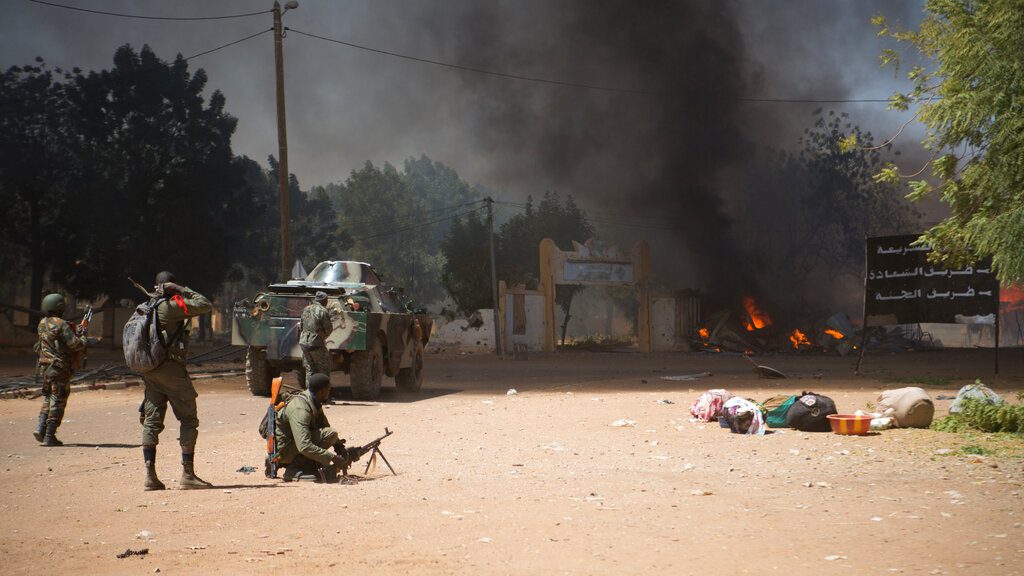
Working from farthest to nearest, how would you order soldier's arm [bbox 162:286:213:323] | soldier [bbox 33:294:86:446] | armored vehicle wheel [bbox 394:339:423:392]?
armored vehicle wheel [bbox 394:339:423:392]
soldier [bbox 33:294:86:446]
soldier's arm [bbox 162:286:213:323]

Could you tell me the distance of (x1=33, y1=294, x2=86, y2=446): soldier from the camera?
32.6ft

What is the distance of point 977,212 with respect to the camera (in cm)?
1070

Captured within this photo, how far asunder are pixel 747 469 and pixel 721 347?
A: 93.1 feet

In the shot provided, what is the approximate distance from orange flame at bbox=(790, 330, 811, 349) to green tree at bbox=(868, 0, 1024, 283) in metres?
24.5

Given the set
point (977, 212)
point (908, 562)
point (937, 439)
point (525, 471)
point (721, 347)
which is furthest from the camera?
point (721, 347)

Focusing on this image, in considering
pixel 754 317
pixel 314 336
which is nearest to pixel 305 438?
pixel 314 336

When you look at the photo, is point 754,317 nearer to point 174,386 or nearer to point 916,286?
point 916,286

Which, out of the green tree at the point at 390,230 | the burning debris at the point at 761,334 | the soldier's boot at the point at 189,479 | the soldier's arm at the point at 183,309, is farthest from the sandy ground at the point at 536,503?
the green tree at the point at 390,230

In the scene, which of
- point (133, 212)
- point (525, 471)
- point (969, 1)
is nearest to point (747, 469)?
point (525, 471)

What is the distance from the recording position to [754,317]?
1454 inches

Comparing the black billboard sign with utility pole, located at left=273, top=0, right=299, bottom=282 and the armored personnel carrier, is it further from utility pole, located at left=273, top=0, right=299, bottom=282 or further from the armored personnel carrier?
utility pole, located at left=273, top=0, right=299, bottom=282

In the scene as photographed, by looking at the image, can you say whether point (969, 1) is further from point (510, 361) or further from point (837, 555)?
point (510, 361)

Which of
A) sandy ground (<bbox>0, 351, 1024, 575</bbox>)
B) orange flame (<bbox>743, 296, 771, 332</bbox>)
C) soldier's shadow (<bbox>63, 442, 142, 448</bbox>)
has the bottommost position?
sandy ground (<bbox>0, 351, 1024, 575</bbox>)

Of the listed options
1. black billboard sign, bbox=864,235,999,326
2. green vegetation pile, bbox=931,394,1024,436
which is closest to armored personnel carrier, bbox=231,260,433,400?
green vegetation pile, bbox=931,394,1024,436
